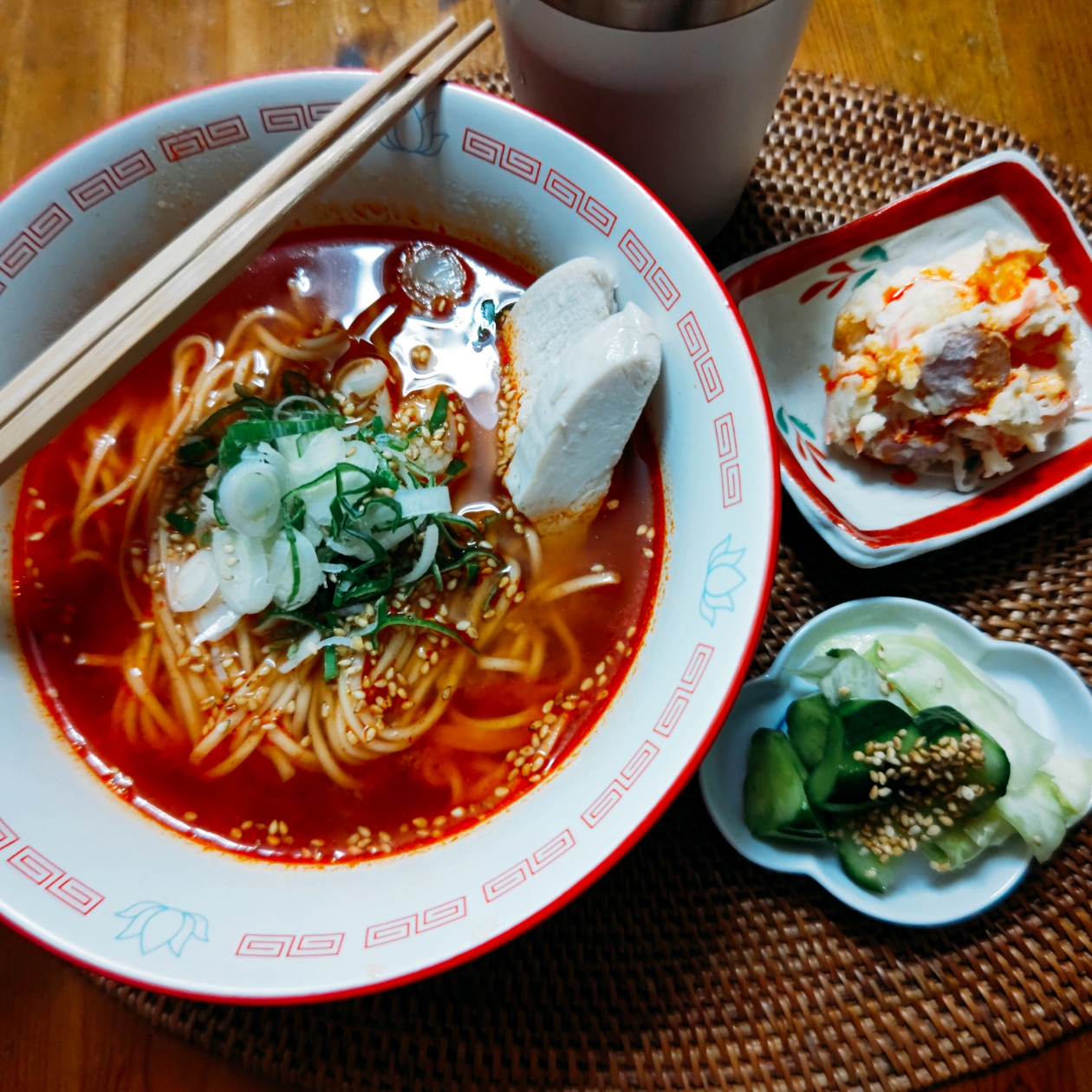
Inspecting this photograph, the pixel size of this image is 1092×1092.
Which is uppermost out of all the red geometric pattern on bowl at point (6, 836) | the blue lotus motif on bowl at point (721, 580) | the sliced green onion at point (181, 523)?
the blue lotus motif on bowl at point (721, 580)

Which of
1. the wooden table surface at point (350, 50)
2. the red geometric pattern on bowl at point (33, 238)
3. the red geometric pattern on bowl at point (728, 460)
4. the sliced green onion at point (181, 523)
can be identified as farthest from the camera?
the wooden table surface at point (350, 50)

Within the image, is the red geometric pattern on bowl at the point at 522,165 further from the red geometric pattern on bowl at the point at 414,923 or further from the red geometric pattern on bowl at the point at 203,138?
the red geometric pattern on bowl at the point at 414,923

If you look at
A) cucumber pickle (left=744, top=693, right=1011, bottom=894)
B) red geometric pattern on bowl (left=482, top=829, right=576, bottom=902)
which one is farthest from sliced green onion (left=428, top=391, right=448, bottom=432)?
cucumber pickle (left=744, top=693, right=1011, bottom=894)

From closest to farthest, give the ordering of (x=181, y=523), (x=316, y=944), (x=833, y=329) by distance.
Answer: (x=316, y=944), (x=181, y=523), (x=833, y=329)

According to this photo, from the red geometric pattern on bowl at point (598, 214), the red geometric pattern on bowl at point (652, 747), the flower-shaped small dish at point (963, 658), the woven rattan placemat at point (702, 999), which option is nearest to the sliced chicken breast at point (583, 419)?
the red geometric pattern on bowl at point (598, 214)

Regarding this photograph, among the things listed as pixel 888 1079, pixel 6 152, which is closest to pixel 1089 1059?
pixel 888 1079

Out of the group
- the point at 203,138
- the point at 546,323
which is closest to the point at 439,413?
the point at 546,323

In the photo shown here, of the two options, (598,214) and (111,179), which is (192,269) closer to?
(111,179)
